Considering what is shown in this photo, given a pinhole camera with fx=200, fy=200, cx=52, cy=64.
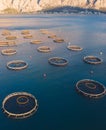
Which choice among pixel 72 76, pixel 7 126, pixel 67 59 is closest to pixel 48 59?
pixel 67 59

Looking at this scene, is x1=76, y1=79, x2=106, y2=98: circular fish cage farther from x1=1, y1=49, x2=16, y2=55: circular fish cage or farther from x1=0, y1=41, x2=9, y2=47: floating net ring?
x1=0, y1=41, x2=9, y2=47: floating net ring

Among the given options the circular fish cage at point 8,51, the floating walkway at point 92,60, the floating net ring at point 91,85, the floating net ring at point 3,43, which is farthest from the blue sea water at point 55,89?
the floating net ring at point 3,43

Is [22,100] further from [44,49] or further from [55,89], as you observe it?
[44,49]

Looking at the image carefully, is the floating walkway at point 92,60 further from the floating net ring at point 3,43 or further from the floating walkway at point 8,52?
the floating net ring at point 3,43

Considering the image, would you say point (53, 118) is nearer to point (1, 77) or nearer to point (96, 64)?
point (1, 77)

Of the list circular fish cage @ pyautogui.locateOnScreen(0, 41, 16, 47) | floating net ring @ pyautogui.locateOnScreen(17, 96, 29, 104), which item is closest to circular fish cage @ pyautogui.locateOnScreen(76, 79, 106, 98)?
floating net ring @ pyautogui.locateOnScreen(17, 96, 29, 104)

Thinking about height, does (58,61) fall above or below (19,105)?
above

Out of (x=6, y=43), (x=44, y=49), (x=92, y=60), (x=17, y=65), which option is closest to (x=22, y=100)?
(x=17, y=65)
